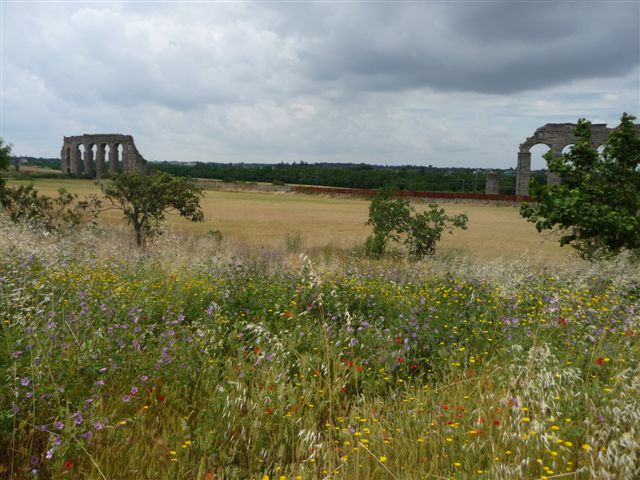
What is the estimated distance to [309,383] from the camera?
413 cm

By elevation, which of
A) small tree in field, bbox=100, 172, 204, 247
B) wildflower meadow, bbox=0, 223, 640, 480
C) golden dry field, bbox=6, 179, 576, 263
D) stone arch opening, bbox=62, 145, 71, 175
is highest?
stone arch opening, bbox=62, 145, 71, 175

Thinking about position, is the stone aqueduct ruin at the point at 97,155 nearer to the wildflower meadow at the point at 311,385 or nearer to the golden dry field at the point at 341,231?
the golden dry field at the point at 341,231

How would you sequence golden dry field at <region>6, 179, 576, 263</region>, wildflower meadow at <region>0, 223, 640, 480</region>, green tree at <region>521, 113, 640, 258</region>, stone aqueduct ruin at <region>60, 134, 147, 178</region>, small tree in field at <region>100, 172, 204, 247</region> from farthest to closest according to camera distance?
stone aqueduct ruin at <region>60, 134, 147, 178</region>, golden dry field at <region>6, 179, 576, 263</region>, small tree in field at <region>100, 172, 204, 247</region>, green tree at <region>521, 113, 640, 258</region>, wildflower meadow at <region>0, 223, 640, 480</region>

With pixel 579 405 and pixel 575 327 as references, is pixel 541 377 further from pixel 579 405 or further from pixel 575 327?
pixel 575 327

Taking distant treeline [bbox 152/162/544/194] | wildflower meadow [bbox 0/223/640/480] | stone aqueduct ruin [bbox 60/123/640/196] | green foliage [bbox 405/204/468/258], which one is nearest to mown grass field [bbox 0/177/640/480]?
wildflower meadow [bbox 0/223/640/480]

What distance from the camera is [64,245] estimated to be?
8.44m

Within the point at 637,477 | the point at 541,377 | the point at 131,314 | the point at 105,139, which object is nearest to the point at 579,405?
the point at 541,377

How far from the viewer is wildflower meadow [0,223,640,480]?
2947 mm

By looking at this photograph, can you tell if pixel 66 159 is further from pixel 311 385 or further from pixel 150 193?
pixel 311 385

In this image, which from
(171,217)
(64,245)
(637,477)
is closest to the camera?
(637,477)

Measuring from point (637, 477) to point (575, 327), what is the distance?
2.47 m

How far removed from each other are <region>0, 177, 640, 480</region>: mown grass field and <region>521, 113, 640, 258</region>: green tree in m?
3.01

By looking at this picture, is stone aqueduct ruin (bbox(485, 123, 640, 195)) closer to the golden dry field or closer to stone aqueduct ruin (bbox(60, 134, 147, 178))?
the golden dry field

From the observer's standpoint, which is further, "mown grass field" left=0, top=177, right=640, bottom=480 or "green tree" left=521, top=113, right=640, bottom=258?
"green tree" left=521, top=113, right=640, bottom=258
